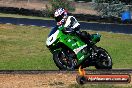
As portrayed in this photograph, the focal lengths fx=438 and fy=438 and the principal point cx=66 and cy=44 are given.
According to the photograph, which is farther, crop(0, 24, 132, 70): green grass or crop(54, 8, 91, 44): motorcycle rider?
crop(0, 24, 132, 70): green grass

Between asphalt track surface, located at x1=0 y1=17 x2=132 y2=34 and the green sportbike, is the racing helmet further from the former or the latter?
asphalt track surface, located at x1=0 y1=17 x2=132 y2=34

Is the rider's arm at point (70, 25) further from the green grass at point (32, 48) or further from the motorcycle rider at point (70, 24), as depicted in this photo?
the green grass at point (32, 48)

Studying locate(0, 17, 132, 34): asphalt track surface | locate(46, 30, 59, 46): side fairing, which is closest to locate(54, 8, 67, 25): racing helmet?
locate(46, 30, 59, 46): side fairing

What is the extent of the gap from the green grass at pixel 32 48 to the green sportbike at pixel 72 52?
4.01 m

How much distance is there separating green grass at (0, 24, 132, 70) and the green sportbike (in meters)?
4.01

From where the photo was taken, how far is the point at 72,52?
12727 millimetres

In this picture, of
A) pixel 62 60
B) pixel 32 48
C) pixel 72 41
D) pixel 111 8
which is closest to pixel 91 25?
pixel 111 8

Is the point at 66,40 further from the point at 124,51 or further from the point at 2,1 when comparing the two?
the point at 2,1

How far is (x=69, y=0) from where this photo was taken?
50.3 meters

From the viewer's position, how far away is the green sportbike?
12586 mm

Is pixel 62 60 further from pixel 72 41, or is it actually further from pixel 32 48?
pixel 32 48

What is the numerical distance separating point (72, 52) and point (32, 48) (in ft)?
38.0

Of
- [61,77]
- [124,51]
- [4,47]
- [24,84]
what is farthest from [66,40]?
[4,47]

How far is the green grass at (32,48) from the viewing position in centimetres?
1772
